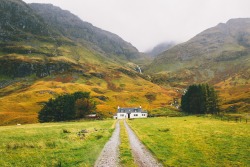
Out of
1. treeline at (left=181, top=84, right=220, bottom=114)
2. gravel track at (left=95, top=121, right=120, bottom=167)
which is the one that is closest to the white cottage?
treeline at (left=181, top=84, right=220, bottom=114)

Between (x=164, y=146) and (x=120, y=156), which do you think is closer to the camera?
(x=120, y=156)

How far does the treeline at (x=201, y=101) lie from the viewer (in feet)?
389

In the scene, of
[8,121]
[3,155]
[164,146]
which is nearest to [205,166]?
[164,146]

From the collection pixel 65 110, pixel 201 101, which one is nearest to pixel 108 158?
pixel 65 110

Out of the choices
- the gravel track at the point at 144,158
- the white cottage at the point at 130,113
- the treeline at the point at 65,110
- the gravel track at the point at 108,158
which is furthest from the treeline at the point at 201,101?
the gravel track at the point at 108,158

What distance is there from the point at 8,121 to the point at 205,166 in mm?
127874

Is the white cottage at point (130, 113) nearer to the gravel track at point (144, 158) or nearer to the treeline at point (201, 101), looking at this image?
the treeline at point (201, 101)

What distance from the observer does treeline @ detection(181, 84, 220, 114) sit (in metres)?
119

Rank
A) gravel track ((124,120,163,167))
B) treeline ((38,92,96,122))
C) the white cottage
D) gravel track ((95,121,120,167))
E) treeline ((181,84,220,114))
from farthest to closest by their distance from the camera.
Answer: the white cottage
treeline ((181,84,220,114))
treeline ((38,92,96,122))
gravel track ((124,120,163,167))
gravel track ((95,121,120,167))

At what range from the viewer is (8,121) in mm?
128625

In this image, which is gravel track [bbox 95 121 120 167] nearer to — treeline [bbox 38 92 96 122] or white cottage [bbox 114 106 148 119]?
treeline [bbox 38 92 96 122]

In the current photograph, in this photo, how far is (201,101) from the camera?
127 meters

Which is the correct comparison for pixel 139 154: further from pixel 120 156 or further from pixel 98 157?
pixel 98 157

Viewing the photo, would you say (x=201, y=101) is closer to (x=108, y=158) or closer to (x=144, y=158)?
(x=144, y=158)
